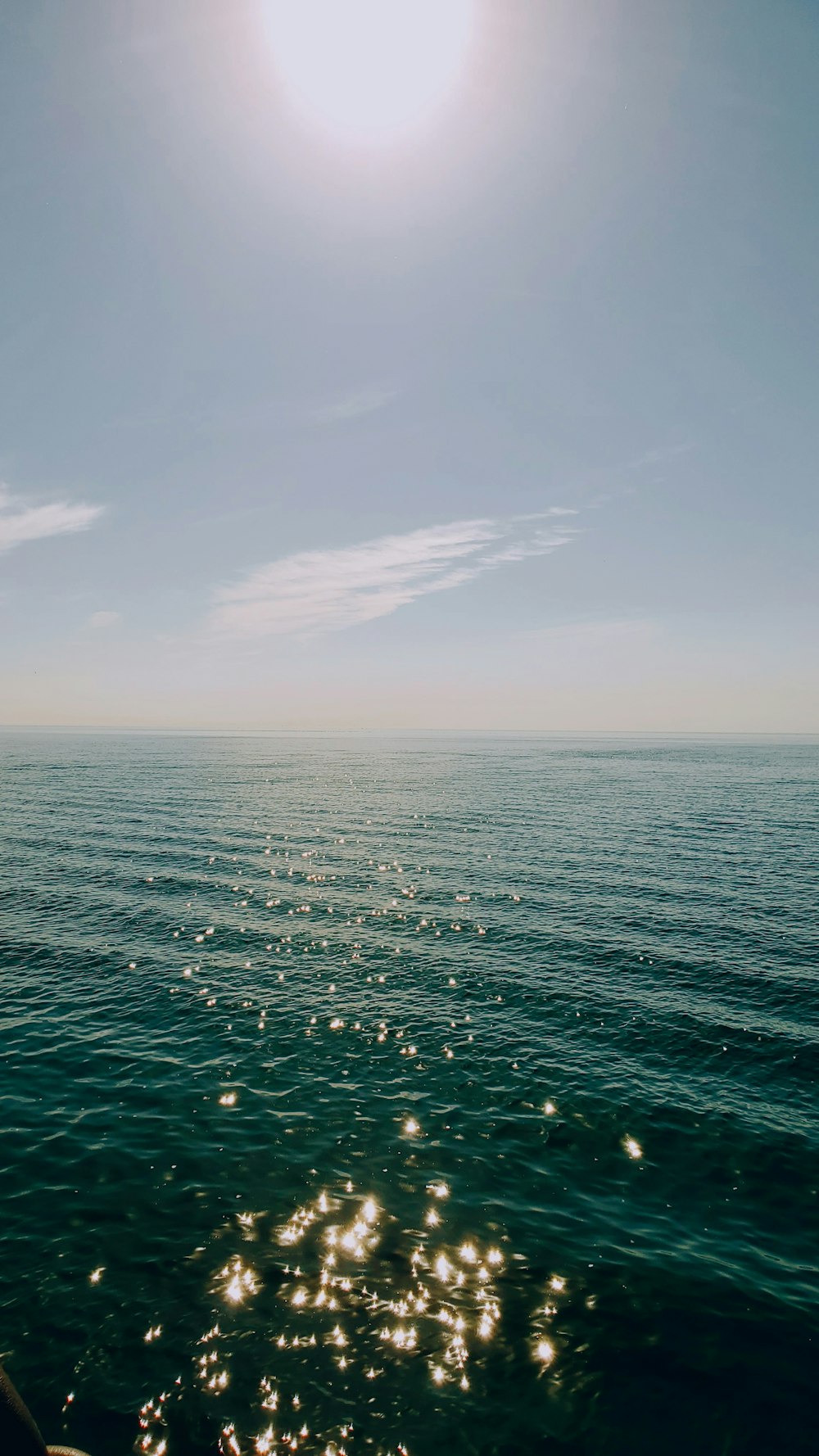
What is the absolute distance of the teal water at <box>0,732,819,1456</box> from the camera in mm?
14586

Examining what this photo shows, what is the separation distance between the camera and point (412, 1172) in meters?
21.6

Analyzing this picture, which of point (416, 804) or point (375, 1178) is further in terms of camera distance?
point (416, 804)

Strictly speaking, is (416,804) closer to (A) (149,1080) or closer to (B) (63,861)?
(B) (63,861)

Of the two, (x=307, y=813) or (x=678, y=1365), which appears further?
(x=307, y=813)

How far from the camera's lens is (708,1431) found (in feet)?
46.0

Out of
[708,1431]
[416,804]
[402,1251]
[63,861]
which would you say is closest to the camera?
[708,1431]

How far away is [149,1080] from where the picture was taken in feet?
87.6

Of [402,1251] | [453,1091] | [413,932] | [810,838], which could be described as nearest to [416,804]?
[810,838]

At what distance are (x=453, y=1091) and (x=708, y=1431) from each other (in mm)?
13009

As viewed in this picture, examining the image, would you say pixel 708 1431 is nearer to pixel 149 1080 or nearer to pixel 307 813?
pixel 149 1080

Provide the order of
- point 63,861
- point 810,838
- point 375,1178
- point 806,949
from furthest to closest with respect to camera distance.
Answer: point 810,838 → point 63,861 → point 806,949 → point 375,1178

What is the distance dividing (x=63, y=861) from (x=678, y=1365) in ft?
202

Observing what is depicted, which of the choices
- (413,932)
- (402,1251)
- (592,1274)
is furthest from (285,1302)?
(413,932)

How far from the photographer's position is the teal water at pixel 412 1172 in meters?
14.6
